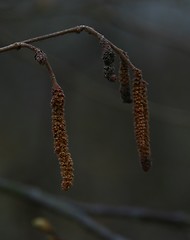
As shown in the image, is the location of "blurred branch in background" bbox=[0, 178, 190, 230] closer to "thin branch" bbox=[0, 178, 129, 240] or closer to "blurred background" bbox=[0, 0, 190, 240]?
"thin branch" bbox=[0, 178, 129, 240]

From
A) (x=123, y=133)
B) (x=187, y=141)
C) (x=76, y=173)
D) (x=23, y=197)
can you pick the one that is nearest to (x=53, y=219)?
(x=76, y=173)

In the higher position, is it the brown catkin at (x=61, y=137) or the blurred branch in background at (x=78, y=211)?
the blurred branch in background at (x=78, y=211)

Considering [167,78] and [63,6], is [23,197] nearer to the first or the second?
[63,6]

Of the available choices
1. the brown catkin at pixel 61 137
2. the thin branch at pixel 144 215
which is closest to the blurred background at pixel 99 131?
the thin branch at pixel 144 215

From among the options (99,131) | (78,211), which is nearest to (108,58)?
(78,211)

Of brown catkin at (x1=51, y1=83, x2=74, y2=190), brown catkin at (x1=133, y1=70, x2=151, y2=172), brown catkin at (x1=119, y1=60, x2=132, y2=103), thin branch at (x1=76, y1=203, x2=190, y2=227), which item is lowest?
brown catkin at (x1=51, y1=83, x2=74, y2=190)

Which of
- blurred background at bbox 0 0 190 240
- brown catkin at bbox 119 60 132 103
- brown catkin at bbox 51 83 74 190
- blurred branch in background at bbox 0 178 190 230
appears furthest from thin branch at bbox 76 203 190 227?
brown catkin at bbox 51 83 74 190

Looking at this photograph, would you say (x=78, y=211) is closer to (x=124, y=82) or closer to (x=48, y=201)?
(x=48, y=201)

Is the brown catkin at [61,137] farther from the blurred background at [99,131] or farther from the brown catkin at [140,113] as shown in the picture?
the blurred background at [99,131]
